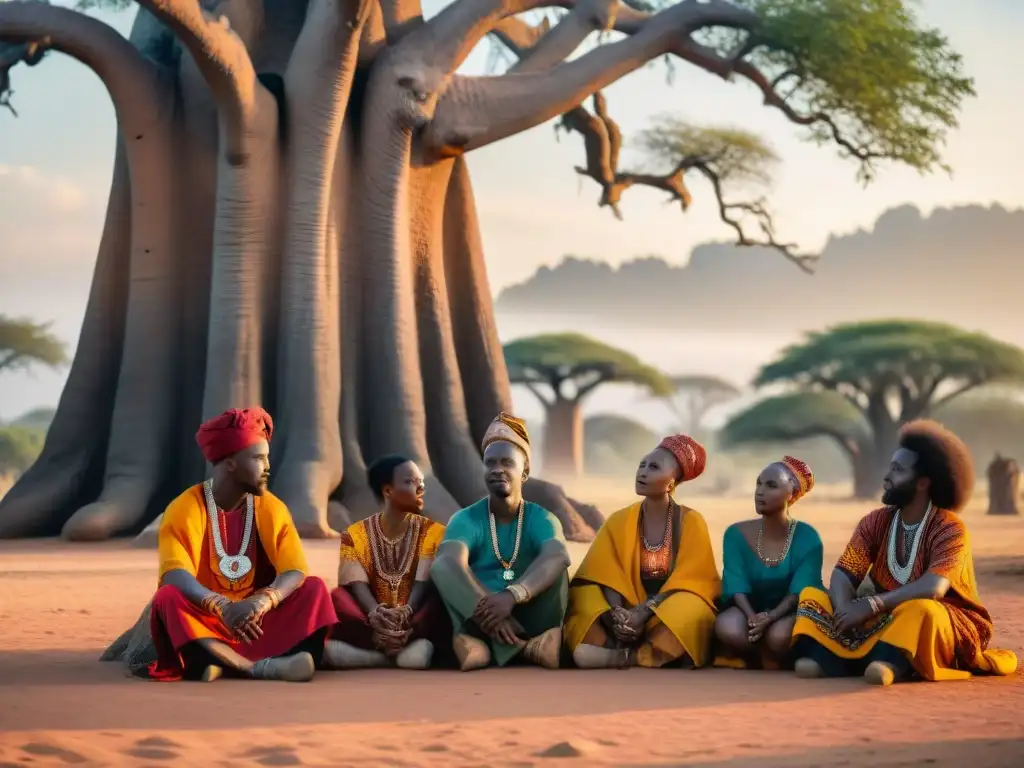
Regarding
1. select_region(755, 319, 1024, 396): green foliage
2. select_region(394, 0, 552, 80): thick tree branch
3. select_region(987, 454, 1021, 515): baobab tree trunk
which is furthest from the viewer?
select_region(755, 319, 1024, 396): green foliage

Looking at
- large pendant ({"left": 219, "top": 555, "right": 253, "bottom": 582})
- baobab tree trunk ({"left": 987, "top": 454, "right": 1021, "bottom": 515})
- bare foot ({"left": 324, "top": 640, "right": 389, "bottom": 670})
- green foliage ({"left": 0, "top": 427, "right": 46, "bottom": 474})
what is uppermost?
green foliage ({"left": 0, "top": 427, "right": 46, "bottom": 474})

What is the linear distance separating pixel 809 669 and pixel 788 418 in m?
31.4

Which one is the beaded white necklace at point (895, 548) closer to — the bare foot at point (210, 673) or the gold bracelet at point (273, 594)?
the gold bracelet at point (273, 594)

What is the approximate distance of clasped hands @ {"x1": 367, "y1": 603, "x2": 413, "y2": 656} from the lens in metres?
6.63

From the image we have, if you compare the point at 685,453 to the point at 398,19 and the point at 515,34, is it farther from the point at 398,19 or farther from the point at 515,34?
the point at 515,34

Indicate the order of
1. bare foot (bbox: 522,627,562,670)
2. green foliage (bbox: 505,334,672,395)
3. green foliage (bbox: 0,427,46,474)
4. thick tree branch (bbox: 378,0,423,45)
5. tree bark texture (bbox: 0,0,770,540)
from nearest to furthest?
bare foot (bbox: 522,627,562,670) < tree bark texture (bbox: 0,0,770,540) < thick tree branch (bbox: 378,0,423,45) < green foliage (bbox: 505,334,672,395) < green foliage (bbox: 0,427,46,474)

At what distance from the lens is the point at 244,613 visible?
6129 millimetres

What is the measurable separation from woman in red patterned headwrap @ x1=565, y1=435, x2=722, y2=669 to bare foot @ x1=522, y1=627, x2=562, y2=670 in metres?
0.09

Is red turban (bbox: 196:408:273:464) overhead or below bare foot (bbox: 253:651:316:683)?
overhead

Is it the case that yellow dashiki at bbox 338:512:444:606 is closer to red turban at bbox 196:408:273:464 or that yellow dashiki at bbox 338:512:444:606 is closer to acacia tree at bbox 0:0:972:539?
red turban at bbox 196:408:273:464

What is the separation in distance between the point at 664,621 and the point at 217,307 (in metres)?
7.43

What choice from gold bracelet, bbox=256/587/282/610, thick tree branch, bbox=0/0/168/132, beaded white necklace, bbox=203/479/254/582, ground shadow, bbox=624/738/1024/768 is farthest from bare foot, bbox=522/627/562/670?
thick tree branch, bbox=0/0/168/132

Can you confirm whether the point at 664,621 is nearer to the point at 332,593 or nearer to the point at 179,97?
the point at 332,593

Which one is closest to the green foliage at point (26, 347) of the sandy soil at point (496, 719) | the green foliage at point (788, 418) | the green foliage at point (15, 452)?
the green foliage at point (15, 452)
